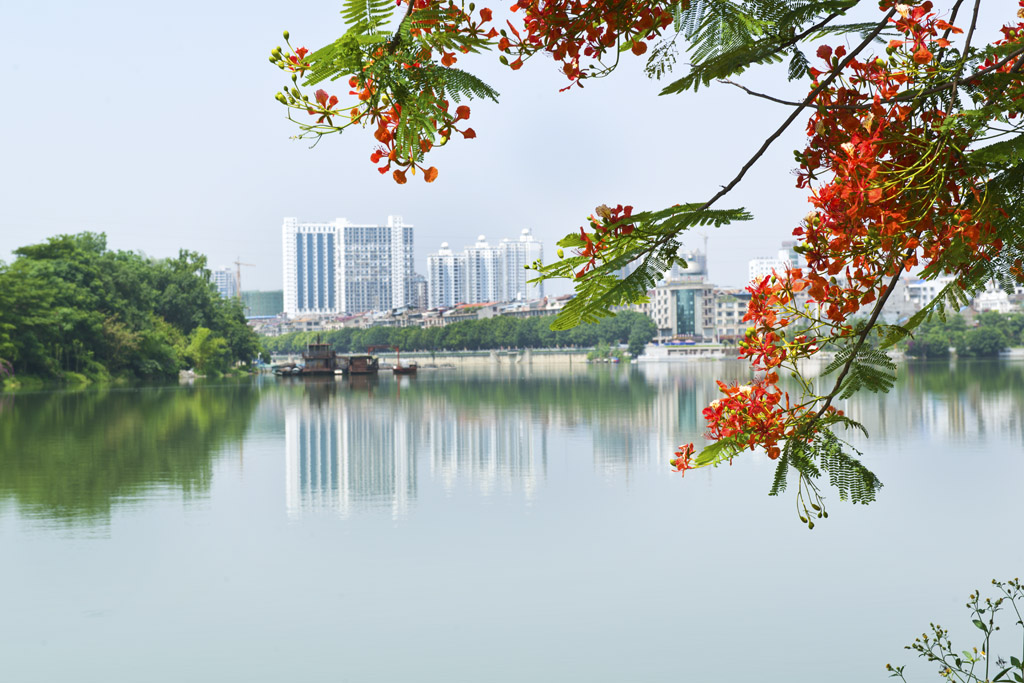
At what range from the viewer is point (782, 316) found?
2305mm

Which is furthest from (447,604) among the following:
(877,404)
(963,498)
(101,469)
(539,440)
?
(877,404)

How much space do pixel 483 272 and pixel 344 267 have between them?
2436cm

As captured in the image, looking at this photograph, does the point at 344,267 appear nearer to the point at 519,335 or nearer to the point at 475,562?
the point at 519,335

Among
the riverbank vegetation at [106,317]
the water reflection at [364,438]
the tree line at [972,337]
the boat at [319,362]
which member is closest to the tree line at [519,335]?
the tree line at [972,337]

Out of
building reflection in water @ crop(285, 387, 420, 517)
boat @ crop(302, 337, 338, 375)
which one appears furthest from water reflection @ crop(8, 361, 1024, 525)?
boat @ crop(302, 337, 338, 375)

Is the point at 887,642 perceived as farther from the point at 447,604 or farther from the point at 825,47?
the point at 825,47

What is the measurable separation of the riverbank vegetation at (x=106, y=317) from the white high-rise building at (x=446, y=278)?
113 meters

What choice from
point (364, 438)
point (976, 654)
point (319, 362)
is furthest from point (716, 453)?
point (319, 362)

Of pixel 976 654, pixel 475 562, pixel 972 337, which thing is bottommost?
pixel 475 562

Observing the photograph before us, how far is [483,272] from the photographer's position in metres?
170

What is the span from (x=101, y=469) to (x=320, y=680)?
26.6 feet

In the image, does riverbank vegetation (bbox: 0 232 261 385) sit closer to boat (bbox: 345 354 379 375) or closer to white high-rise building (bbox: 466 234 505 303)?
boat (bbox: 345 354 379 375)

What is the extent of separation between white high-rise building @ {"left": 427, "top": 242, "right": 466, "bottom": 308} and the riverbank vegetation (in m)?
113

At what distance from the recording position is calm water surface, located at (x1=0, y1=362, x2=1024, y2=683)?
552 cm
